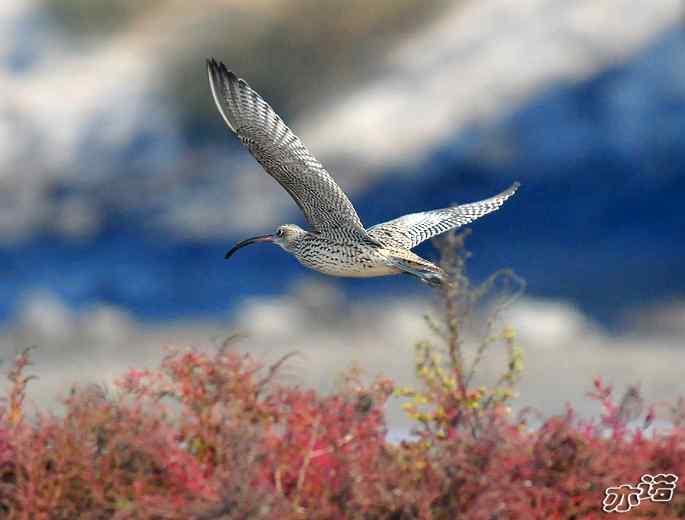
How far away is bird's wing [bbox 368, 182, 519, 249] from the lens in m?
13.7

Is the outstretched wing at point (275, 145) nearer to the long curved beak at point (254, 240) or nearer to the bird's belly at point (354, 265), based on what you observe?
the bird's belly at point (354, 265)

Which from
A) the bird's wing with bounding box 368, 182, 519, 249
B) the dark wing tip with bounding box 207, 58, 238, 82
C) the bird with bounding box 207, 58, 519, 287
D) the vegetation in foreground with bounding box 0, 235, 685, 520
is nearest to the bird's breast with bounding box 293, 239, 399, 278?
the bird with bounding box 207, 58, 519, 287

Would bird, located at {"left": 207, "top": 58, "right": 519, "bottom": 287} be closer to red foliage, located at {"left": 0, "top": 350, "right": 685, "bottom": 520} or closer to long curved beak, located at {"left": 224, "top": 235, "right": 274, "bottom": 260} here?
long curved beak, located at {"left": 224, "top": 235, "right": 274, "bottom": 260}

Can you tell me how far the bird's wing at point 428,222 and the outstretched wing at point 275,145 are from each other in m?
1.08

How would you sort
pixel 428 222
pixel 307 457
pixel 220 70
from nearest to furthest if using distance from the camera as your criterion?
pixel 307 457
pixel 220 70
pixel 428 222

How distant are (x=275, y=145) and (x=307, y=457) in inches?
276

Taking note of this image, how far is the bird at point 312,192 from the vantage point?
1198 centimetres

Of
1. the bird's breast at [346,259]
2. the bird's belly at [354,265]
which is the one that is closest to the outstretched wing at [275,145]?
the bird's breast at [346,259]

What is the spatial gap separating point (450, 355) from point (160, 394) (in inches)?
123

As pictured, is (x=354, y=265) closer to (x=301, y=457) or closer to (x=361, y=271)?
(x=361, y=271)

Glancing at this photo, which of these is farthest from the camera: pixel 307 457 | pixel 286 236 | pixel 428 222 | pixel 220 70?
pixel 428 222

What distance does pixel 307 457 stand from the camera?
18.5 feet

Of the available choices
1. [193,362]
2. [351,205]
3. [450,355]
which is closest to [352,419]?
[193,362]

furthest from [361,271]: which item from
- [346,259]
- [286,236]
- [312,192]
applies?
[286,236]
